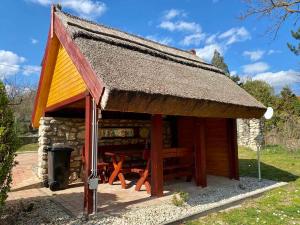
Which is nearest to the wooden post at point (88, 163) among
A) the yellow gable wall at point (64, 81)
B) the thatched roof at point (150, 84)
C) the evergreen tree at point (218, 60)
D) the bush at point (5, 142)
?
the yellow gable wall at point (64, 81)

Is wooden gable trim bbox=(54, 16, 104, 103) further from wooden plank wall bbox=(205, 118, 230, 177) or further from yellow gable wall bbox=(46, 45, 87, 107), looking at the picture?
wooden plank wall bbox=(205, 118, 230, 177)

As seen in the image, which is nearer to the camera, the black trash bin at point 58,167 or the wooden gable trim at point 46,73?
the black trash bin at point 58,167

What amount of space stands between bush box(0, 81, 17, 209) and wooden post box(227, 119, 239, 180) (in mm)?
6309

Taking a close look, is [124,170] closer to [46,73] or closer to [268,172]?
[46,73]

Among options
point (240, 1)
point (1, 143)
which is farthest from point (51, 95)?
point (240, 1)

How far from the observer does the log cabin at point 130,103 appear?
206 inches

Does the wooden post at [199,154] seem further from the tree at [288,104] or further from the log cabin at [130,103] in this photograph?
the tree at [288,104]

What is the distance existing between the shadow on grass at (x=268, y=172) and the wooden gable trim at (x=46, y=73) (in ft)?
23.9

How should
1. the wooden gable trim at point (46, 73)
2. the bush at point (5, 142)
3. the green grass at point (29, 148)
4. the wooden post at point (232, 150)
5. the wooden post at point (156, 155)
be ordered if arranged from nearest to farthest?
the bush at point (5, 142)
the wooden post at point (156, 155)
the wooden gable trim at point (46, 73)
the wooden post at point (232, 150)
the green grass at point (29, 148)

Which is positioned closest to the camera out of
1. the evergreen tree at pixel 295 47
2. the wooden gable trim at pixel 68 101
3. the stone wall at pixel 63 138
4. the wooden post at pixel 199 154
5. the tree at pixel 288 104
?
the wooden gable trim at pixel 68 101

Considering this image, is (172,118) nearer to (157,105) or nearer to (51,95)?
(51,95)

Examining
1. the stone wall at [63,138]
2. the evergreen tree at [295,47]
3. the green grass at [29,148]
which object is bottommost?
the green grass at [29,148]

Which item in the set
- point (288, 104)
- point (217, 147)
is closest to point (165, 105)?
point (217, 147)

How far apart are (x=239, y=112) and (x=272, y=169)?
14.2ft
